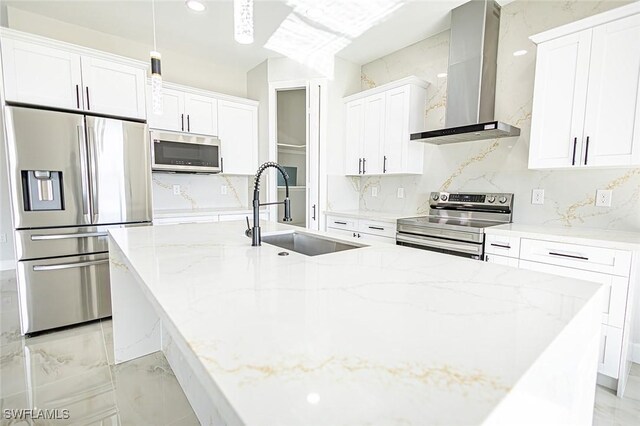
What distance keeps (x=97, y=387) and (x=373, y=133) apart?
3.19 metres

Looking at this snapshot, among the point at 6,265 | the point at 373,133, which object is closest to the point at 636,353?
the point at 373,133

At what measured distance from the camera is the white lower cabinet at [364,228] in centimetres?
300

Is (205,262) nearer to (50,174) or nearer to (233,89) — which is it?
(50,174)

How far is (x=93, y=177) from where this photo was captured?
2.57 meters

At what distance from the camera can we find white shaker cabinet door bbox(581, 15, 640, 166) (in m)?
1.81

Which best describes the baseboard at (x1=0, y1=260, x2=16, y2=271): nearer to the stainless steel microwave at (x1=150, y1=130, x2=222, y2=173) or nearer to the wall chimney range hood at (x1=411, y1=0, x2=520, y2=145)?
the stainless steel microwave at (x1=150, y1=130, x2=222, y2=173)

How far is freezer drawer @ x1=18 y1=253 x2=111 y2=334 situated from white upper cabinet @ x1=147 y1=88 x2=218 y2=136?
150 cm

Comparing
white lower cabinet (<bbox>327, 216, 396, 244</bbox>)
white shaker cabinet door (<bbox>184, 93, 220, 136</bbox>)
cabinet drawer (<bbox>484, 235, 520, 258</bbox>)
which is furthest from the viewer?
white shaker cabinet door (<bbox>184, 93, 220, 136</bbox>)

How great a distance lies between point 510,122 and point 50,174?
3790 millimetres

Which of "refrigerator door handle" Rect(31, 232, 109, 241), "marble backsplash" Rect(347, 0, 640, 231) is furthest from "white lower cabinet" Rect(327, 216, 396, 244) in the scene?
"refrigerator door handle" Rect(31, 232, 109, 241)

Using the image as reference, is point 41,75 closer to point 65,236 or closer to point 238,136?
point 65,236

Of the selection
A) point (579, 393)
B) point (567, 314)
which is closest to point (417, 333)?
point (567, 314)

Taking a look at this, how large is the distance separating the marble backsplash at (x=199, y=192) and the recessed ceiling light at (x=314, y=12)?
84.9 inches

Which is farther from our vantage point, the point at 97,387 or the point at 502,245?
the point at 502,245
